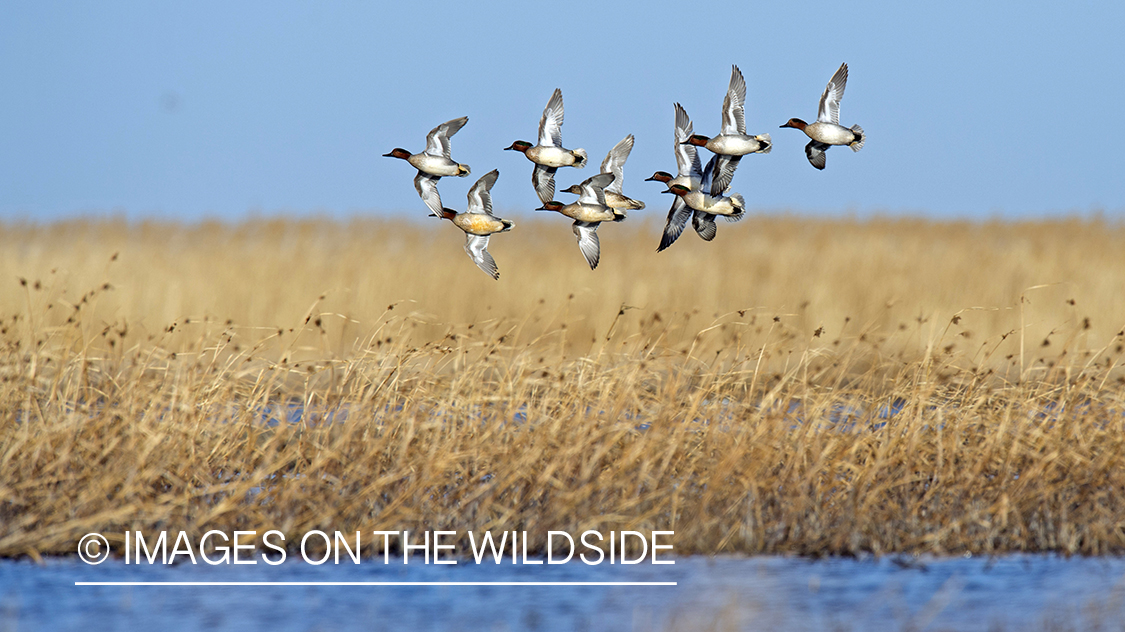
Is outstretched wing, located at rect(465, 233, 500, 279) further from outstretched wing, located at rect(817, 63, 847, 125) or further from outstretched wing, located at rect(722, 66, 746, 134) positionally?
outstretched wing, located at rect(817, 63, 847, 125)

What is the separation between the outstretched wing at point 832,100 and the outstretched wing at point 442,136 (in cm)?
89

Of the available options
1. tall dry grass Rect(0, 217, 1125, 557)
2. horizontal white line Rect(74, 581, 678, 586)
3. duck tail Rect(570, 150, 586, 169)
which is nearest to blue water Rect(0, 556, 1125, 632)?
horizontal white line Rect(74, 581, 678, 586)

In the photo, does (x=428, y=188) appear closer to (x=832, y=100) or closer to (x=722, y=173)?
(x=722, y=173)

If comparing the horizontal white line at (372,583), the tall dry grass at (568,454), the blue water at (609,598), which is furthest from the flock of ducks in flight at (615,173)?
the tall dry grass at (568,454)

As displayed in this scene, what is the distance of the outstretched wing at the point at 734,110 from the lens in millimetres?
2748

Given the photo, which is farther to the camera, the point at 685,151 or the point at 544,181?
the point at 685,151

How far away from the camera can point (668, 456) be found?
5977 mm

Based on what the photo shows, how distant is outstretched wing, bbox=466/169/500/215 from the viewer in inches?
105

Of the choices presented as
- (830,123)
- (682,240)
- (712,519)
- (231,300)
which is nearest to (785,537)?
(712,519)

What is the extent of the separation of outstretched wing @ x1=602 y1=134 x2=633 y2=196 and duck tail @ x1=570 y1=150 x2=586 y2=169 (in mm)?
53

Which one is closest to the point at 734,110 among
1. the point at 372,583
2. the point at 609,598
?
the point at 609,598

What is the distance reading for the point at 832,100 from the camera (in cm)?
288

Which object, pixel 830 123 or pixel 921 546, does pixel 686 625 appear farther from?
pixel 830 123

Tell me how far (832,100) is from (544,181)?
0.79 m
